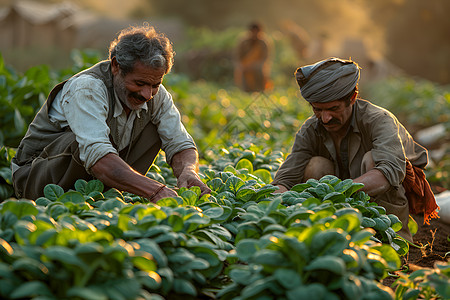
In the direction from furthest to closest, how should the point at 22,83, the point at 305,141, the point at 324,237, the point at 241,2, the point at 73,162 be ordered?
the point at 241,2 < the point at 22,83 < the point at 305,141 < the point at 73,162 < the point at 324,237

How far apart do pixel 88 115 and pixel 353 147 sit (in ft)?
5.15

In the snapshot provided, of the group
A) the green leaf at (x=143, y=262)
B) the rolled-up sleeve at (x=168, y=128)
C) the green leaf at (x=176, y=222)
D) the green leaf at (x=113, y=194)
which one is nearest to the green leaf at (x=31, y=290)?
the green leaf at (x=143, y=262)

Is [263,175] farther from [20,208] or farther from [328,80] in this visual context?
[20,208]

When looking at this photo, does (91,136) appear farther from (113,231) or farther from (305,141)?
(305,141)

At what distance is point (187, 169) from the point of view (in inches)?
126

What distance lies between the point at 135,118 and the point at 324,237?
5.52 feet

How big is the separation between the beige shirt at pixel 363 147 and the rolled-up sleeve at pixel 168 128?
2.01 feet

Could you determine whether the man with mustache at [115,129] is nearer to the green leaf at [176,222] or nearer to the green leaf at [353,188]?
the green leaf at [176,222]

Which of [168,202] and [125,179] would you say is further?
[125,179]

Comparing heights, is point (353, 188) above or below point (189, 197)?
above

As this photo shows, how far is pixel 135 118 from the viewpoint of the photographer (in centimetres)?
326

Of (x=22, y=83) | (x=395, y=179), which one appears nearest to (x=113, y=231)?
(x=395, y=179)

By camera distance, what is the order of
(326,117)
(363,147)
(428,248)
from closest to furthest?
(326,117), (363,147), (428,248)

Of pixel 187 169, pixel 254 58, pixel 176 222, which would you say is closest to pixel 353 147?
pixel 187 169
